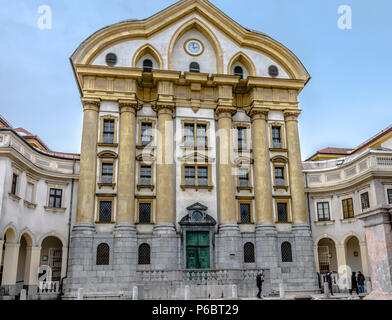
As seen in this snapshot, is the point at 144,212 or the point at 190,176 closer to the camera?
the point at 144,212

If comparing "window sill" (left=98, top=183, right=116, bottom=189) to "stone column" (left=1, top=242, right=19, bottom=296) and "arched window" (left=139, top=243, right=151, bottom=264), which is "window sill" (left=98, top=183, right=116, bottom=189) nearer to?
"arched window" (left=139, top=243, right=151, bottom=264)

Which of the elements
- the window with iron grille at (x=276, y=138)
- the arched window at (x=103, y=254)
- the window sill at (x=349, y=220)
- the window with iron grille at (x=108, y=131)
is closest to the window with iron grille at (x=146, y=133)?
the window with iron grille at (x=108, y=131)

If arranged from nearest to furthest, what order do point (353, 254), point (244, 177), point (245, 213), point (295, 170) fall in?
point (245, 213) < point (244, 177) < point (295, 170) < point (353, 254)

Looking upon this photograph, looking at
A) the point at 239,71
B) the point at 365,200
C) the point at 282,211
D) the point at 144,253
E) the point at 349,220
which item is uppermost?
the point at 239,71

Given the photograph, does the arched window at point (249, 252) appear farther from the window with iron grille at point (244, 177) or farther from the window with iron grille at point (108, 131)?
the window with iron grille at point (108, 131)

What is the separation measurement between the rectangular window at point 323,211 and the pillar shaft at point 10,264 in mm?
25349

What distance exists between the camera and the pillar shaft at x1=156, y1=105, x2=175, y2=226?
102ft

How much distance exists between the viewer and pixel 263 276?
2733 cm

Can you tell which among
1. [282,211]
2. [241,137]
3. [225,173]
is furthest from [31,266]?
[282,211]

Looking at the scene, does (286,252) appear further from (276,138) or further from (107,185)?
(107,185)

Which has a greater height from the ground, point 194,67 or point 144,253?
point 194,67

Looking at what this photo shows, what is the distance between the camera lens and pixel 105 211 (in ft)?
102

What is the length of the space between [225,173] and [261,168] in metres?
3.28
